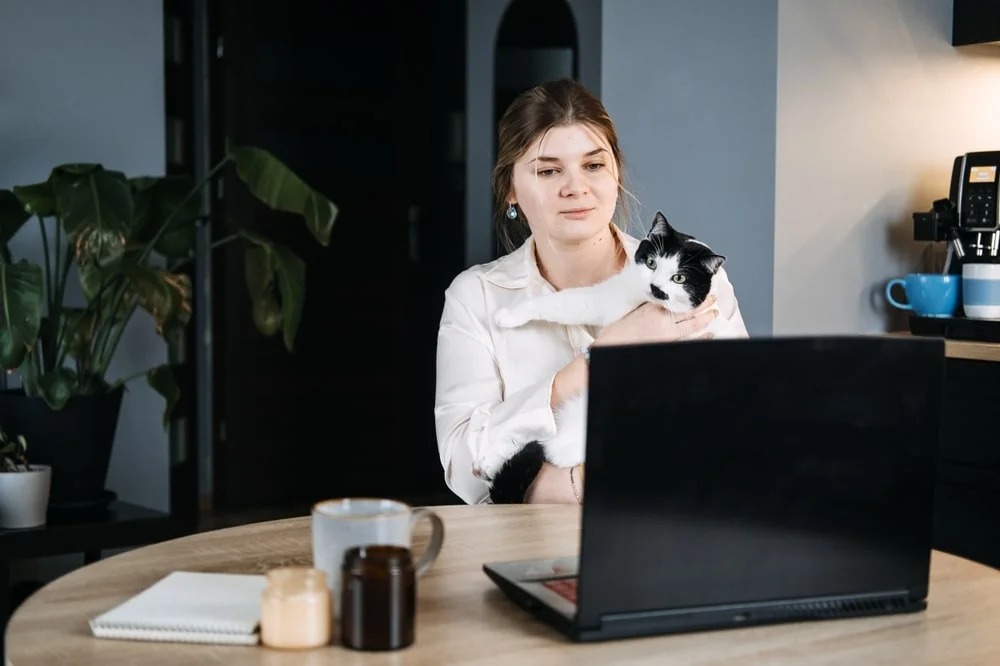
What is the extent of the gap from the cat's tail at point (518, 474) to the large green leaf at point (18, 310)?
54.1 inches

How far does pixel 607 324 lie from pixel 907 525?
0.91 meters

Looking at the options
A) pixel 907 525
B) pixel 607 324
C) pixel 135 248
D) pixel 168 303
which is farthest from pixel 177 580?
pixel 135 248

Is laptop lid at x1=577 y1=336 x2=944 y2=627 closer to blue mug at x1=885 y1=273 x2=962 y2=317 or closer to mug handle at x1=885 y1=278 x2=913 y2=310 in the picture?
blue mug at x1=885 y1=273 x2=962 y2=317

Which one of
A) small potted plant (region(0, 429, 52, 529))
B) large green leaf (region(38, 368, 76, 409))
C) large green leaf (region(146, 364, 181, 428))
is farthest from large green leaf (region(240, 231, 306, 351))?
small potted plant (region(0, 429, 52, 529))

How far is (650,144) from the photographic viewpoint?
3367mm

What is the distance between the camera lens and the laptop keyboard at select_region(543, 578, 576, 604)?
1.14m

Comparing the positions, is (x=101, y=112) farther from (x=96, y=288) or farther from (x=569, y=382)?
(x=569, y=382)

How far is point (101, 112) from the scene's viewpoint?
3348 millimetres

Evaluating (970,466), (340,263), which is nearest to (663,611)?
(970,466)

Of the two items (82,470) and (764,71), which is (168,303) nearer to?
(82,470)

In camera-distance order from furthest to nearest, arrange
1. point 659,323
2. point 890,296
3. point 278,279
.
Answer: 1. point 890,296
2. point 278,279
3. point 659,323

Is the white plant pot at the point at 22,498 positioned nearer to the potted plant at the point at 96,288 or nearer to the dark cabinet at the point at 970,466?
the potted plant at the point at 96,288

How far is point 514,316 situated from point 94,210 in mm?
1257

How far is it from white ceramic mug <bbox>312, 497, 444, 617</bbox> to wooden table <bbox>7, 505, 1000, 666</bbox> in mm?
77
